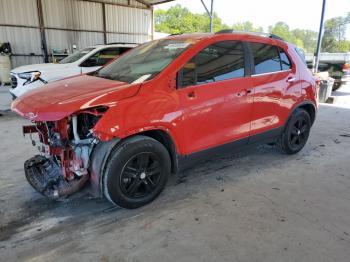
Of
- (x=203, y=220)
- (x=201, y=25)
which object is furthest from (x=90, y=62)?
(x=201, y=25)

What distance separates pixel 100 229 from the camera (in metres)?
2.73

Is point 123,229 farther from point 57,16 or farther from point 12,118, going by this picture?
point 57,16

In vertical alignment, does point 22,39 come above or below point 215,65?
above

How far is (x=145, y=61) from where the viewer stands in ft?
11.5

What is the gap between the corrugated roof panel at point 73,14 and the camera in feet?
51.9

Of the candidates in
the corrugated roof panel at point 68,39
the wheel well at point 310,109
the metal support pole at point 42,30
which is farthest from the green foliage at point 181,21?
the wheel well at point 310,109

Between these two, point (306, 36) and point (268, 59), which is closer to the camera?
point (268, 59)

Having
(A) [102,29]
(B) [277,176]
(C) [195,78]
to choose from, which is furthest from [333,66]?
(A) [102,29]

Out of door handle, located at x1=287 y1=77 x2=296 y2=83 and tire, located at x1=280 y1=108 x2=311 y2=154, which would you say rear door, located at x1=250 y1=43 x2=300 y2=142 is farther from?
tire, located at x1=280 y1=108 x2=311 y2=154

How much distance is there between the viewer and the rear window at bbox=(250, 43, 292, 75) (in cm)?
379

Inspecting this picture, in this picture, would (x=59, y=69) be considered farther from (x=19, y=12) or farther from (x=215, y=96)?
(x=19, y=12)

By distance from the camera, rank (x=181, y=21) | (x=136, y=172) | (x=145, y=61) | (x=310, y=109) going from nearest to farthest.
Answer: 1. (x=136, y=172)
2. (x=145, y=61)
3. (x=310, y=109)
4. (x=181, y=21)

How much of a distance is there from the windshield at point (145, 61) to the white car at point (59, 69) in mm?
3357

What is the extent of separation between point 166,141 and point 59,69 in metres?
5.76
